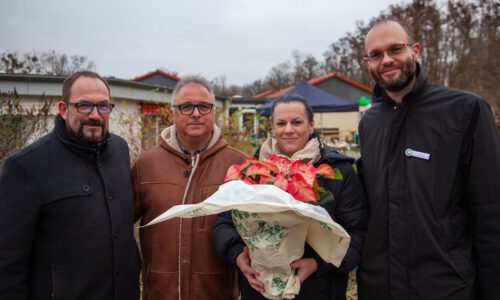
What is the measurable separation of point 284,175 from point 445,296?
3.67 feet

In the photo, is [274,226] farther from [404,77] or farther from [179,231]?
[404,77]

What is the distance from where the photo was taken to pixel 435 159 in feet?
6.88

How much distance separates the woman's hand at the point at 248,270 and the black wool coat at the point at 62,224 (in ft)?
2.52

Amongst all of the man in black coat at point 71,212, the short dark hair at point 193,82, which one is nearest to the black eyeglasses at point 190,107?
the short dark hair at point 193,82

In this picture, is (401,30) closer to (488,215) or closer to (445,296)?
(488,215)

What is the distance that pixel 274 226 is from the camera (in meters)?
1.86

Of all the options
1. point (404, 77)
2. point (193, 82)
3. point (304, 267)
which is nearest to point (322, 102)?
point (193, 82)

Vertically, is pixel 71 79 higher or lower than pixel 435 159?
higher

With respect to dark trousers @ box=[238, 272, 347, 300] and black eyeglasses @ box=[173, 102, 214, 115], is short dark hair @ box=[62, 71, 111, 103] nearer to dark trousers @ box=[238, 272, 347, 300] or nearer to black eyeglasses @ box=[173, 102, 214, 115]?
black eyeglasses @ box=[173, 102, 214, 115]

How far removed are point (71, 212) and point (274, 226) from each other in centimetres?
118

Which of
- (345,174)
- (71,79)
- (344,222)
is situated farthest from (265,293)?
(71,79)

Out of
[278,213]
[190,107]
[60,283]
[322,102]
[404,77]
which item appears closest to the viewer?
[278,213]

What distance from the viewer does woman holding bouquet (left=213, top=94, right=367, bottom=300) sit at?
2178 mm

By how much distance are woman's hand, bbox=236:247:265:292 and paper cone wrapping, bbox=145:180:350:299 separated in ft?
0.14
